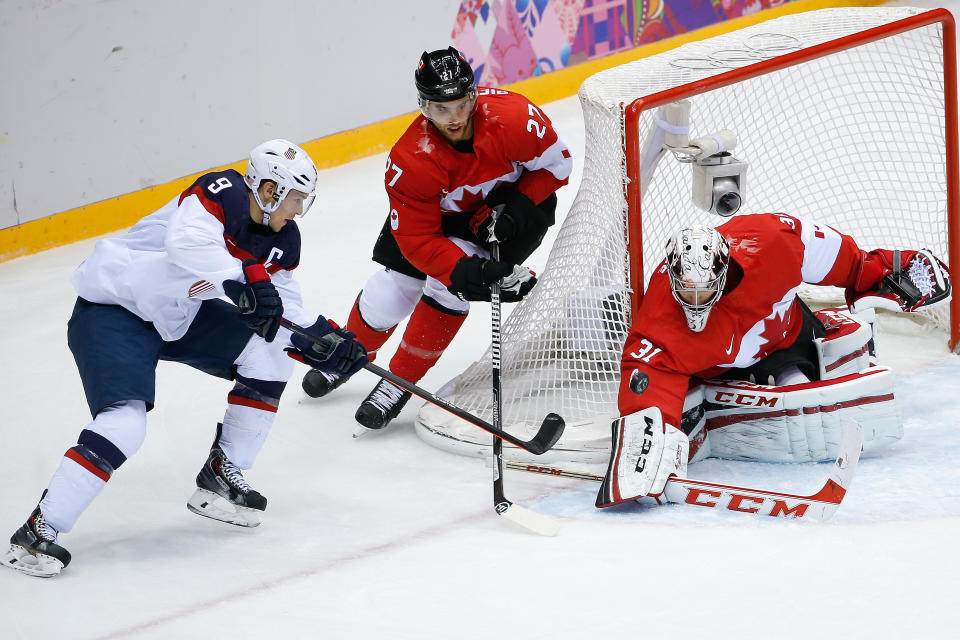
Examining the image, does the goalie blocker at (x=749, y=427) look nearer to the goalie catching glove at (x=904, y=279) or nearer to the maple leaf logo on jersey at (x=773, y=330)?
the maple leaf logo on jersey at (x=773, y=330)

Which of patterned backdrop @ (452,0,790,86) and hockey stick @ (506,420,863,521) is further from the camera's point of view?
patterned backdrop @ (452,0,790,86)

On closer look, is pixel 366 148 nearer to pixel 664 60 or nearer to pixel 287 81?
pixel 287 81

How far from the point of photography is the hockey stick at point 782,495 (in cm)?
270

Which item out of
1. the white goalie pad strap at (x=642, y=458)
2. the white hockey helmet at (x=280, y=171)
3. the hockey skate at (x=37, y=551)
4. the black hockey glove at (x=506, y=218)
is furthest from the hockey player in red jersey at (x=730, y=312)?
the hockey skate at (x=37, y=551)

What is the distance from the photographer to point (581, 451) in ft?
10.3

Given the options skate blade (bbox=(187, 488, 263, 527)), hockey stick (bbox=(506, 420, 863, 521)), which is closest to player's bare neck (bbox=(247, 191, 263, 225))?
skate blade (bbox=(187, 488, 263, 527))

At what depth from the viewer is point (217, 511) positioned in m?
2.93

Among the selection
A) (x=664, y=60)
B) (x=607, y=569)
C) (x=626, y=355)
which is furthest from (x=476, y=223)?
(x=607, y=569)

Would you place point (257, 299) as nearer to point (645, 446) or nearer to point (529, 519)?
point (529, 519)

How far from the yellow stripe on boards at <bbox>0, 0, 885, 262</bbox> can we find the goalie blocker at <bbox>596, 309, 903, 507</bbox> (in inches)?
122

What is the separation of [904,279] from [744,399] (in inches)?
24.2

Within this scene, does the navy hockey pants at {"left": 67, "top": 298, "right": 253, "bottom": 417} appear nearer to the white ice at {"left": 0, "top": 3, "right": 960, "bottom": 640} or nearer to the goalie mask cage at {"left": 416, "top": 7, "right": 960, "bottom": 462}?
the white ice at {"left": 0, "top": 3, "right": 960, "bottom": 640}

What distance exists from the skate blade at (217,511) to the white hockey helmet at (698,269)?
1.13 meters

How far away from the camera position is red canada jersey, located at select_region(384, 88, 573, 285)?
3137mm
